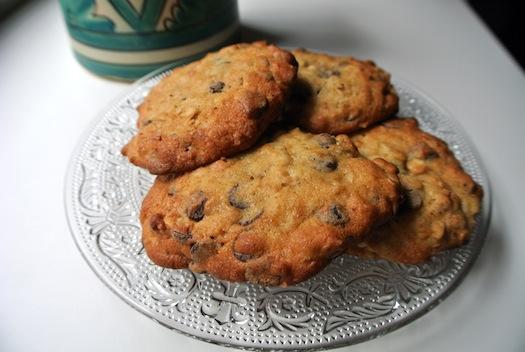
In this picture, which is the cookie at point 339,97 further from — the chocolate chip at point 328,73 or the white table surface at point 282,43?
the white table surface at point 282,43

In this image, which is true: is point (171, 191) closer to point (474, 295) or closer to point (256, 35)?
point (474, 295)

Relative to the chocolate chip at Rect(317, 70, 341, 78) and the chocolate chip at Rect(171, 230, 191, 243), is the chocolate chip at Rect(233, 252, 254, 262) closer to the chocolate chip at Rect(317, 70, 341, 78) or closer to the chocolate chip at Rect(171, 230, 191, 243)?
the chocolate chip at Rect(171, 230, 191, 243)

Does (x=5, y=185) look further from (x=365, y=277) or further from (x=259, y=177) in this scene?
(x=365, y=277)

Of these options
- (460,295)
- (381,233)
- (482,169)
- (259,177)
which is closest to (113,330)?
(259,177)

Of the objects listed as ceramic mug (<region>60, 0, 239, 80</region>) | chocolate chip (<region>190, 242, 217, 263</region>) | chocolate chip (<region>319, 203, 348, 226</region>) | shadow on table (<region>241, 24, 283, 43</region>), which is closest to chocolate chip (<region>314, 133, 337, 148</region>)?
chocolate chip (<region>319, 203, 348, 226</region>)

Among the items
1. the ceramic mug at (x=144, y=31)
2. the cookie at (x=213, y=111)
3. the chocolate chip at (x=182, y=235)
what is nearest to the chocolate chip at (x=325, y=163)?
the cookie at (x=213, y=111)

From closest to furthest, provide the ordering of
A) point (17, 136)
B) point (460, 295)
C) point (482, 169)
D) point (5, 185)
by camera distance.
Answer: point (460, 295)
point (482, 169)
point (5, 185)
point (17, 136)

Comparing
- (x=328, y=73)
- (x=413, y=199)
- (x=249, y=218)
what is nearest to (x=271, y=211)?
(x=249, y=218)
